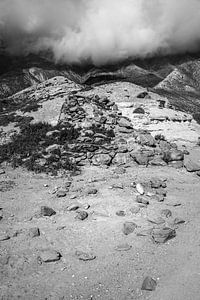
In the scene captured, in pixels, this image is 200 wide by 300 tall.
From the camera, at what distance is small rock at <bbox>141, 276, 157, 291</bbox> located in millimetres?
10266

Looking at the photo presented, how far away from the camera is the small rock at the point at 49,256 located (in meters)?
11.6

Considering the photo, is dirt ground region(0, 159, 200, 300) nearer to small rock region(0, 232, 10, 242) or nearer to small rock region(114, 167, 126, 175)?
small rock region(0, 232, 10, 242)

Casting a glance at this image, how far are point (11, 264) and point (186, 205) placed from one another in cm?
961

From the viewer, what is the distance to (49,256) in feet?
38.7

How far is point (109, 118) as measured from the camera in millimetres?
30266

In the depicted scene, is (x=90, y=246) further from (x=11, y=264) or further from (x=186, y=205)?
(x=186, y=205)

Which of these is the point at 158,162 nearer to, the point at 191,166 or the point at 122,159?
the point at 191,166

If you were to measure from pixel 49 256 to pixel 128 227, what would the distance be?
13.0 ft

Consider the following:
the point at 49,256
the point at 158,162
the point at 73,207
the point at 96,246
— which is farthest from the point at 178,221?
the point at 158,162

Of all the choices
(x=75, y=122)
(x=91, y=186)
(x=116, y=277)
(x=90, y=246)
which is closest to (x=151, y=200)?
(x=91, y=186)

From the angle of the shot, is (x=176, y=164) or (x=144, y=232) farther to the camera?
(x=176, y=164)

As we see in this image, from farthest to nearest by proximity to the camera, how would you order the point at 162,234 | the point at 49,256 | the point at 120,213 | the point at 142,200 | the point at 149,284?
the point at 142,200 → the point at 120,213 → the point at 162,234 → the point at 49,256 → the point at 149,284

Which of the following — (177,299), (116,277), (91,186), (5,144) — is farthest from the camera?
(5,144)

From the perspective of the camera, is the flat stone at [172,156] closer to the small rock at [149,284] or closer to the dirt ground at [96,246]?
the dirt ground at [96,246]
